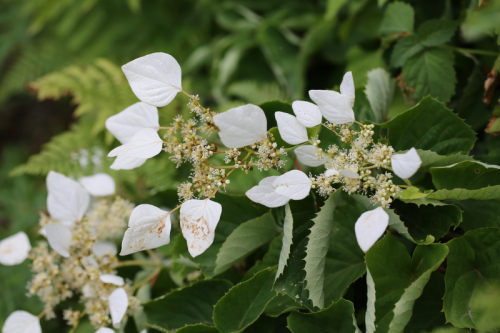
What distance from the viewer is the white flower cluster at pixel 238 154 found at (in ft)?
1.45

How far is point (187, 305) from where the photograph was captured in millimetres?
627

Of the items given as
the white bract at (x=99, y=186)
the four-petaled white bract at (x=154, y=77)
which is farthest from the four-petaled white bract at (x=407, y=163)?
the white bract at (x=99, y=186)

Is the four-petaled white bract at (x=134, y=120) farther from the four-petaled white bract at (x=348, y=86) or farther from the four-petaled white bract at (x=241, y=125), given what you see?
the four-petaled white bract at (x=348, y=86)

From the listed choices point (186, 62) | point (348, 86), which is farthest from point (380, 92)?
point (186, 62)

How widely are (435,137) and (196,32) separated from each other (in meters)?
1.23

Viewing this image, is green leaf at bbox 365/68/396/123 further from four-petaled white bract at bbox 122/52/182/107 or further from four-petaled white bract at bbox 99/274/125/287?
four-petaled white bract at bbox 99/274/125/287

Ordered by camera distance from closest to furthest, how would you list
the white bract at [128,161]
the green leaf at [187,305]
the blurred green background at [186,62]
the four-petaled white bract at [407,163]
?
the four-petaled white bract at [407,163]
the white bract at [128,161]
the green leaf at [187,305]
the blurred green background at [186,62]

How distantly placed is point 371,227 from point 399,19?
1.61 feet

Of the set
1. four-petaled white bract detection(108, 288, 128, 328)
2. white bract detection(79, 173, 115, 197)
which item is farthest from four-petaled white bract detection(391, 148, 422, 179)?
white bract detection(79, 173, 115, 197)

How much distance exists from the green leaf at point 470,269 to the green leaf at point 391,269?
0.04 metres

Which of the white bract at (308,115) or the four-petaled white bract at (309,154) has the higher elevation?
the white bract at (308,115)

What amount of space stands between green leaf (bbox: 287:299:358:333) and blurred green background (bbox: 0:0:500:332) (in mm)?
344

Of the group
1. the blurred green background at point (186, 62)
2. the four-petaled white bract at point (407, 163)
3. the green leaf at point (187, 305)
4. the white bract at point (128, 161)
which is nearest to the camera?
the four-petaled white bract at point (407, 163)

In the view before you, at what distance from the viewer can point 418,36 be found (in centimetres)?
65
